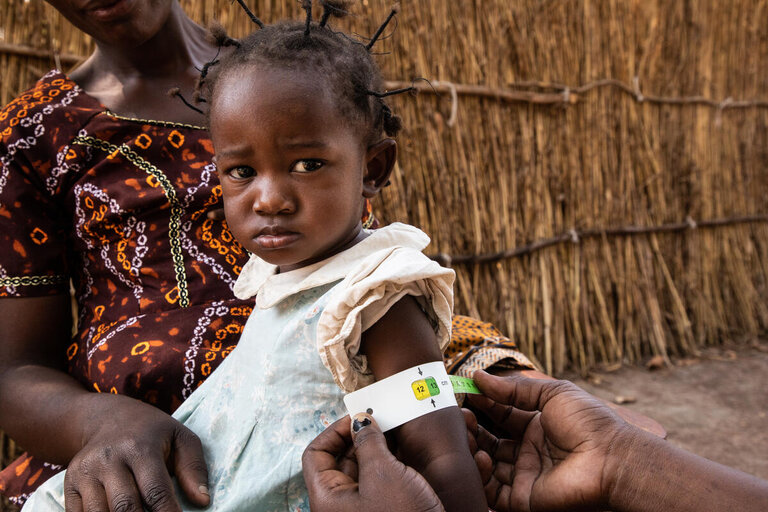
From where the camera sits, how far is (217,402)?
1.25 metres

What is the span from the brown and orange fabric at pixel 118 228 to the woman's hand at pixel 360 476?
49 centimetres

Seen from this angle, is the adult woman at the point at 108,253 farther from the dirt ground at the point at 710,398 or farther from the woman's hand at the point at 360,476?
the dirt ground at the point at 710,398

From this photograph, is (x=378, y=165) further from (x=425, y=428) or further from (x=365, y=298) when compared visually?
(x=425, y=428)

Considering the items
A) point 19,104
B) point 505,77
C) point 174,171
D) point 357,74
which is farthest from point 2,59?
point 505,77

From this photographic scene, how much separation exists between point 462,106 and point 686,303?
235cm

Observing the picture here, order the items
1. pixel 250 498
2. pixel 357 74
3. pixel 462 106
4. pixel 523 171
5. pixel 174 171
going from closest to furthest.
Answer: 1. pixel 250 498
2. pixel 357 74
3. pixel 174 171
4. pixel 462 106
5. pixel 523 171

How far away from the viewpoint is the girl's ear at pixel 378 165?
4.19 ft

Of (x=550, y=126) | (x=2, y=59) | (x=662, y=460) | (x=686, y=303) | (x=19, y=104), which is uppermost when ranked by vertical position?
(x=2, y=59)

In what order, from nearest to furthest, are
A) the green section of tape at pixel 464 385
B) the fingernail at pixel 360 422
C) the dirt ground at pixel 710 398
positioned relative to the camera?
the fingernail at pixel 360 422 < the green section of tape at pixel 464 385 < the dirt ground at pixel 710 398

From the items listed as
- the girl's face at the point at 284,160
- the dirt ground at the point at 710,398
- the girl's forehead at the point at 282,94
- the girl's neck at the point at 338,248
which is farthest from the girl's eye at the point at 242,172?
the dirt ground at the point at 710,398

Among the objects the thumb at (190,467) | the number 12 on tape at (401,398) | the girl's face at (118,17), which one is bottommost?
the thumb at (190,467)

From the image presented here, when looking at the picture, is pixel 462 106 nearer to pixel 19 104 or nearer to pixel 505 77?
pixel 505 77

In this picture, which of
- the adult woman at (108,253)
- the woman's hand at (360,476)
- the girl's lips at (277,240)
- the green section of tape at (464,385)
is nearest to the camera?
the woman's hand at (360,476)

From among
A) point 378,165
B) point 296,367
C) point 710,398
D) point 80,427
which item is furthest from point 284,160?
point 710,398
